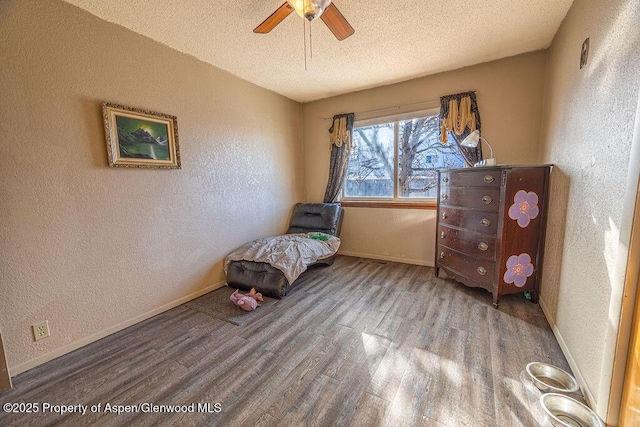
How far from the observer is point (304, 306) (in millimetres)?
2371

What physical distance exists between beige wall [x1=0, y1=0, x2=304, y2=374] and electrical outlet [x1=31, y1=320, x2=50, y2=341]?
34 mm

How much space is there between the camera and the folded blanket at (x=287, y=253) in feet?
8.59

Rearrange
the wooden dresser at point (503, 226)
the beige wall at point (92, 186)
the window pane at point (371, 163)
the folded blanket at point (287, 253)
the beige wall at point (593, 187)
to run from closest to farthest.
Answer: the beige wall at point (593, 187), the beige wall at point (92, 186), the wooden dresser at point (503, 226), the folded blanket at point (287, 253), the window pane at point (371, 163)

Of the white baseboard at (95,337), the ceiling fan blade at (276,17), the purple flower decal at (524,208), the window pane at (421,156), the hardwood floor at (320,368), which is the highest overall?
the ceiling fan blade at (276,17)

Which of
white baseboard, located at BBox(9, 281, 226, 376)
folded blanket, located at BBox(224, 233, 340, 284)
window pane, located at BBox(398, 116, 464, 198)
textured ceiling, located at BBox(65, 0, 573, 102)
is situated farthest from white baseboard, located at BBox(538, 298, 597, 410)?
white baseboard, located at BBox(9, 281, 226, 376)

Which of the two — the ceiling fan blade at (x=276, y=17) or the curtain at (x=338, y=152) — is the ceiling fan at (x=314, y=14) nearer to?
the ceiling fan blade at (x=276, y=17)

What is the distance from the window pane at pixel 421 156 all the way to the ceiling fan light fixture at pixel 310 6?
226 centimetres

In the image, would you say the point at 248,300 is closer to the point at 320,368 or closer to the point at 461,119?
the point at 320,368

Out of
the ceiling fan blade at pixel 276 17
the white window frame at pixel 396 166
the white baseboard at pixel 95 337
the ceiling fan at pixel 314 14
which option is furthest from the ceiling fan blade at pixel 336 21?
the white baseboard at pixel 95 337

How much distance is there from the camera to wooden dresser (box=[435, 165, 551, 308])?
214 centimetres

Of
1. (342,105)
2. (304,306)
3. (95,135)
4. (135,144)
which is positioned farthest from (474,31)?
(95,135)

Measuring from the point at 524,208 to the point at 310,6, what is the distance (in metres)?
2.26

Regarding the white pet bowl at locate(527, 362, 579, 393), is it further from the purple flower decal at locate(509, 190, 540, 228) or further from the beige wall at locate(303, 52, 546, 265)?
the beige wall at locate(303, 52, 546, 265)

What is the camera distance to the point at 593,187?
1.43 metres
